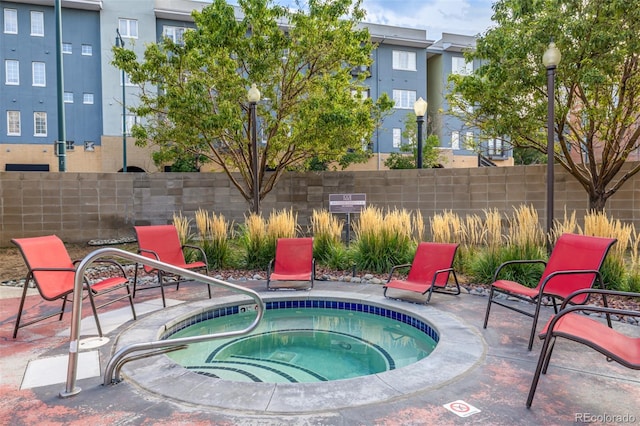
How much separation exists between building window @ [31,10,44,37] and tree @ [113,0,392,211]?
1559 cm

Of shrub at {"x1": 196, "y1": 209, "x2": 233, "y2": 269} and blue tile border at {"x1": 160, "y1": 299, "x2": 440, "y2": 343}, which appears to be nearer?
blue tile border at {"x1": 160, "y1": 299, "x2": 440, "y2": 343}

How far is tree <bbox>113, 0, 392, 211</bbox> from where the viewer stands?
27.3 feet

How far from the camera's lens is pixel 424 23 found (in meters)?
24.4

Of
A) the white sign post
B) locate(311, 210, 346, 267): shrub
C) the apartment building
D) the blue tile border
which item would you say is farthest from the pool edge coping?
the apartment building

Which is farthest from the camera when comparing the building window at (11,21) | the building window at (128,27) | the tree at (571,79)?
the building window at (128,27)

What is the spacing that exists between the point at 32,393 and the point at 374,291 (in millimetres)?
3616

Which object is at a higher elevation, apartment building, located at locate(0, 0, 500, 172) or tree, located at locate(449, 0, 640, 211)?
apartment building, located at locate(0, 0, 500, 172)

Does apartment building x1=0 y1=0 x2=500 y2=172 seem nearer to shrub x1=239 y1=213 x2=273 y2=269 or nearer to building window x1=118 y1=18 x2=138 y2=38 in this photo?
A: building window x1=118 y1=18 x2=138 y2=38

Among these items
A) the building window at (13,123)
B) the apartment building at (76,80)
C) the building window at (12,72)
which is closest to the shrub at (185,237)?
the apartment building at (76,80)

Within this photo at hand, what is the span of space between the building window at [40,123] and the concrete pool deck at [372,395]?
20.8 meters

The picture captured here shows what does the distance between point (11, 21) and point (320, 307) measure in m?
23.4

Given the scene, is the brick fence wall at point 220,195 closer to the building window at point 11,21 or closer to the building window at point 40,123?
the building window at point 40,123

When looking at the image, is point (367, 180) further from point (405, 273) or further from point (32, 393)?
point (32, 393)

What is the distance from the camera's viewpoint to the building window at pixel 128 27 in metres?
20.5
